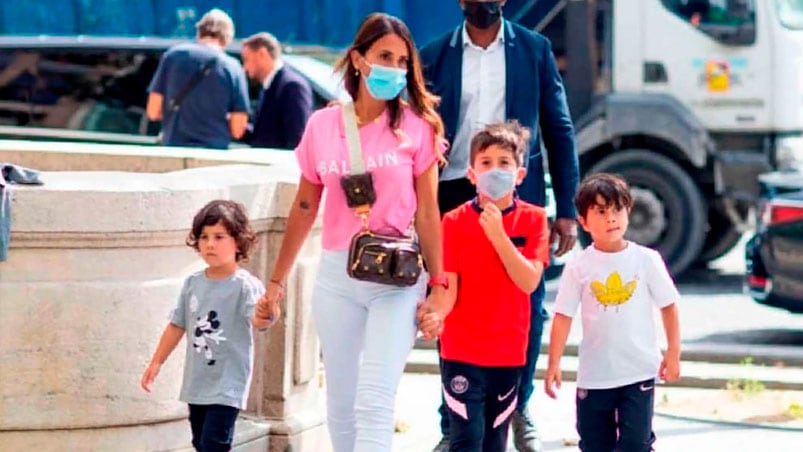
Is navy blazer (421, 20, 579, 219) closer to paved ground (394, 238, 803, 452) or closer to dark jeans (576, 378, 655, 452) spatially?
dark jeans (576, 378, 655, 452)

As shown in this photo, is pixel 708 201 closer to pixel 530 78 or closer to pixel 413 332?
pixel 530 78

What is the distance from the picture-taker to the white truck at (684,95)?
14789mm

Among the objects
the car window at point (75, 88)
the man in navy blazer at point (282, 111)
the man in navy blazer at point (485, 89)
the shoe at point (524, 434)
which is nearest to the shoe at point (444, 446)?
the man in navy blazer at point (485, 89)

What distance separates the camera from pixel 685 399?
9195mm

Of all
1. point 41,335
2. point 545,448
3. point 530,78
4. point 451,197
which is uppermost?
point 530,78

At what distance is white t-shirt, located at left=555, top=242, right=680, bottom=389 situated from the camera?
6.35 m

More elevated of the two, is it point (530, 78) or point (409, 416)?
point (530, 78)

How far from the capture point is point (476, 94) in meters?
7.05

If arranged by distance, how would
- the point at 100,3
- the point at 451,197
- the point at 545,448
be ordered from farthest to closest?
the point at 100,3 → the point at 545,448 → the point at 451,197

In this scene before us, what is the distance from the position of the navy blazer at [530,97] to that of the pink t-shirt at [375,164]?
0.85m

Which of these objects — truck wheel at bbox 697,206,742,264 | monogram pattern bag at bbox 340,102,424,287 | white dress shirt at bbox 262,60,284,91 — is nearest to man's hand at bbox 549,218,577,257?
monogram pattern bag at bbox 340,102,424,287

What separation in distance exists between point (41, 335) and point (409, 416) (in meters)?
2.67

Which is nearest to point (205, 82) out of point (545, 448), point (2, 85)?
point (2, 85)

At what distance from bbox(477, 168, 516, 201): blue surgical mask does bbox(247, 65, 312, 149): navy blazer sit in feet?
17.3
